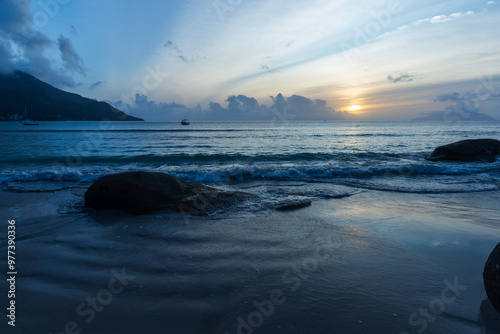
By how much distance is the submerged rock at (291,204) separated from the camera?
6.61m

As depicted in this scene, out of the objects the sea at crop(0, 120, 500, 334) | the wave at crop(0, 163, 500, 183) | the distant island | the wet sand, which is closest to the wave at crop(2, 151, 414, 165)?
the wave at crop(0, 163, 500, 183)

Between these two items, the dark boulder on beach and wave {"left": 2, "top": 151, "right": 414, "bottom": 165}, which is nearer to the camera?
the dark boulder on beach

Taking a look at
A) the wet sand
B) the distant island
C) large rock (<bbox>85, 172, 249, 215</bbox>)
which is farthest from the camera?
the distant island

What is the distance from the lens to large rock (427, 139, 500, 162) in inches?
588

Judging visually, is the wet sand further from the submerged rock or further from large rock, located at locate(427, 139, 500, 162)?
large rock, located at locate(427, 139, 500, 162)

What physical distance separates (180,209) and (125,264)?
2551mm

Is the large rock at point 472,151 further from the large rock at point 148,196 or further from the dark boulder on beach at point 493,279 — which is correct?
the dark boulder on beach at point 493,279

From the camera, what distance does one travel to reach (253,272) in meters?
3.55

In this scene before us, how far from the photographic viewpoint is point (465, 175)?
11617 millimetres

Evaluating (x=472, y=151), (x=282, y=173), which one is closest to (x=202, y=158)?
(x=282, y=173)

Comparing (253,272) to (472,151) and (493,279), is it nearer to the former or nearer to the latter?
(493,279)

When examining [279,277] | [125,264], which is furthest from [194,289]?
[125,264]

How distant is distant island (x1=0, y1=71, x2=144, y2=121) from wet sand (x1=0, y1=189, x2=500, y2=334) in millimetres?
160225

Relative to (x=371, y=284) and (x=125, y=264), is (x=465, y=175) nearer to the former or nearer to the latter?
(x=371, y=284)
